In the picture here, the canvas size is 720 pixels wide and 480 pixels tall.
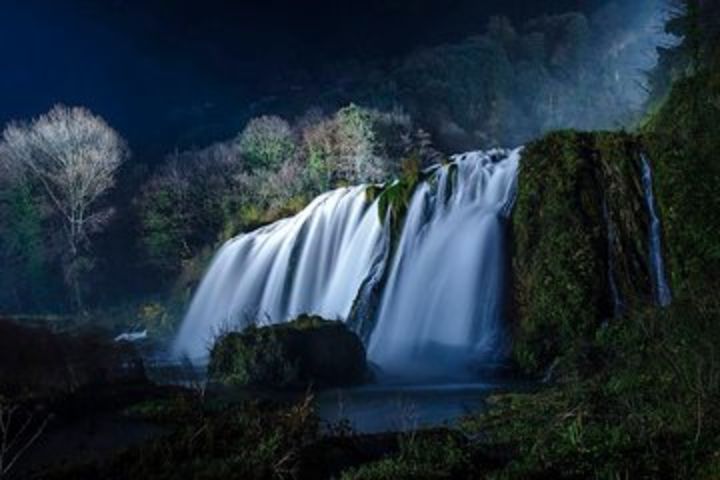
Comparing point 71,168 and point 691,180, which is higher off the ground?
point 71,168

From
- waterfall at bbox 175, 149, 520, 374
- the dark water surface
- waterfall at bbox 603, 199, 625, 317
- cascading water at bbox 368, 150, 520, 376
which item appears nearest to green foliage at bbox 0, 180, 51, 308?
waterfall at bbox 175, 149, 520, 374

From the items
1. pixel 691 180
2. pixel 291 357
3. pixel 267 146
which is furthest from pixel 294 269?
pixel 267 146

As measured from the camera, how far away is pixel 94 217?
5325 cm

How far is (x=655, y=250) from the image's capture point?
17844mm

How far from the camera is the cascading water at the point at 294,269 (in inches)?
1070

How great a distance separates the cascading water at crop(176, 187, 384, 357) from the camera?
27172mm

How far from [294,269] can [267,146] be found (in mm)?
23861

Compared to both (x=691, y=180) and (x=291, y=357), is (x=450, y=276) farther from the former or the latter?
(x=691, y=180)

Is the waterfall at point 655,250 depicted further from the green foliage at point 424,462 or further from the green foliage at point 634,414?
the green foliage at point 424,462

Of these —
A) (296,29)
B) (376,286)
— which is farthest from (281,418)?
(296,29)

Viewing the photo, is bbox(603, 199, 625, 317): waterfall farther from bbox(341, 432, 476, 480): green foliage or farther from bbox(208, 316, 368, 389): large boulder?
bbox(341, 432, 476, 480): green foliage

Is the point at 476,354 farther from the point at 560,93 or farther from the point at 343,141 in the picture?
the point at 560,93

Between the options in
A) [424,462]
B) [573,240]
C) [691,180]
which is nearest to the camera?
[424,462]

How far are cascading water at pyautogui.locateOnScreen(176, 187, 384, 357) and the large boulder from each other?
6.29m
